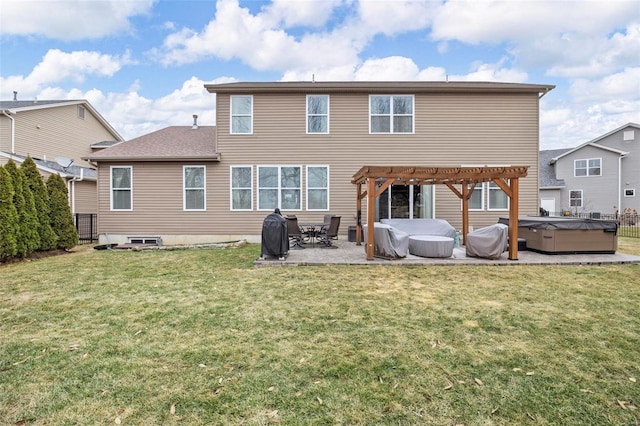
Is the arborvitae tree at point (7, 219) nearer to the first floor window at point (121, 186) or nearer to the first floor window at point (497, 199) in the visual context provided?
the first floor window at point (121, 186)

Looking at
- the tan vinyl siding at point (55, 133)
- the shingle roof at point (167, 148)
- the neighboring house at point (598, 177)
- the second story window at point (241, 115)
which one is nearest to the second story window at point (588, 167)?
the neighboring house at point (598, 177)

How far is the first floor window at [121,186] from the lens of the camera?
36.2ft

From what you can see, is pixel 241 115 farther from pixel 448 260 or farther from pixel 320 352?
pixel 320 352

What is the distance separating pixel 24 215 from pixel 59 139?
1076 cm

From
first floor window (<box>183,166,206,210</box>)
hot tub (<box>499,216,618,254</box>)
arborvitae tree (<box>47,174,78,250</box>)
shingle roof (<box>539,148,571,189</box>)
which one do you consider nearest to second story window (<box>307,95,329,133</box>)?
first floor window (<box>183,166,206,210</box>)

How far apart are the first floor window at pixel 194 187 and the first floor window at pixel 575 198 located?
23725mm

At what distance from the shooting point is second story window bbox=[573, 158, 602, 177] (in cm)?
2136

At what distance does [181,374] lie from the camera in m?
2.64

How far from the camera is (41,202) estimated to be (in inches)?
340

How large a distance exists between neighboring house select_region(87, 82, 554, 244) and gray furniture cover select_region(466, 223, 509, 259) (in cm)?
408

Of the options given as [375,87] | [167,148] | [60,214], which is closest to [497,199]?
[375,87]

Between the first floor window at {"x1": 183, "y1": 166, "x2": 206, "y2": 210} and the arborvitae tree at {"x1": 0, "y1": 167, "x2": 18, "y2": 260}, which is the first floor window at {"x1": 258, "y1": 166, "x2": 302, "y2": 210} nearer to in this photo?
the first floor window at {"x1": 183, "y1": 166, "x2": 206, "y2": 210}

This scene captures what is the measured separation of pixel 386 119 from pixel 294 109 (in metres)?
3.13

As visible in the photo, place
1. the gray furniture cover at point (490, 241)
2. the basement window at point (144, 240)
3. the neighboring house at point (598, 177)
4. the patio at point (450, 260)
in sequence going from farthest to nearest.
Answer: 1. the neighboring house at point (598, 177)
2. the basement window at point (144, 240)
3. the gray furniture cover at point (490, 241)
4. the patio at point (450, 260)
